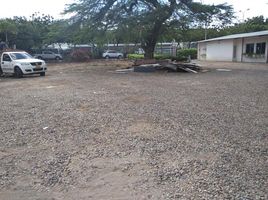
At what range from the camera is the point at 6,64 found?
22281mm

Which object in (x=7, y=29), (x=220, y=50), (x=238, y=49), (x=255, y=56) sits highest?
(x=7, y=29)

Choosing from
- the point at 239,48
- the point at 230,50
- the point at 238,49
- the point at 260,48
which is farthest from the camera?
the point at 230,50

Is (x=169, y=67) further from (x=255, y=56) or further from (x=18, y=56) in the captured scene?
(x=255, y=56)

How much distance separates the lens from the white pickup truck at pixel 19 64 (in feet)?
70.4

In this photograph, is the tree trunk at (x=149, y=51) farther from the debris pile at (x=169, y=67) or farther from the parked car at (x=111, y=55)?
the parked car at (x=111, y=55)

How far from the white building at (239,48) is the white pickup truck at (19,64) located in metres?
22.0

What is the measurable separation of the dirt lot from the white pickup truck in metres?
11.7

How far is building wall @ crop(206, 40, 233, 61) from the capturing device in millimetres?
42344

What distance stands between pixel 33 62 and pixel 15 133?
15.4 metres

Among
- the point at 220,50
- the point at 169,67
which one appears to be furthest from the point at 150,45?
the point at 220,50

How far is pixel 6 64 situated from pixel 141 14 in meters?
10.8

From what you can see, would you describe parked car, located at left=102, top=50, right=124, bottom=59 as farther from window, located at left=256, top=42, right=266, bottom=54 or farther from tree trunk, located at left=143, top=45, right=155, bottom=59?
window, located at left=256, top=42, right=266, bottom=54

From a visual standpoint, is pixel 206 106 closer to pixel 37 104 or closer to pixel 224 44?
pixel 37 104

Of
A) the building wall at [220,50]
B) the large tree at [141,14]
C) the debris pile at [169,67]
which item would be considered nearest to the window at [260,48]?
the building wall at [220,50]
